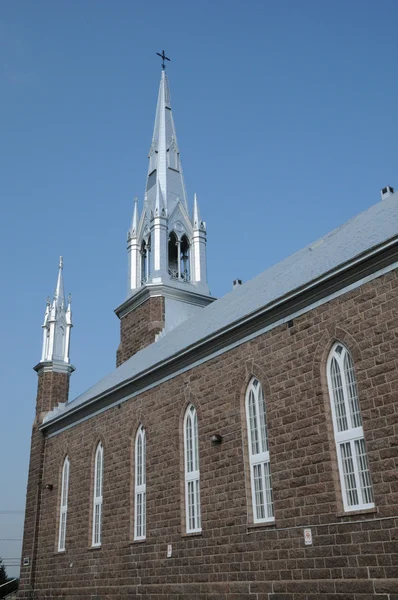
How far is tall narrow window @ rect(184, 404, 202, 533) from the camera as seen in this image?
55.5ft

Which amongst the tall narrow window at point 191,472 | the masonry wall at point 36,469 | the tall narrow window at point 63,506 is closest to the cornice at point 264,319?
the tall narrow window at point 191,472

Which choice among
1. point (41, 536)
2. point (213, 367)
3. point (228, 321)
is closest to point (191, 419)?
point (213, 367)

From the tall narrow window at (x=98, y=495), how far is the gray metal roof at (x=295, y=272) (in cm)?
215

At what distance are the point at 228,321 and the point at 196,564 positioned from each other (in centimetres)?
639

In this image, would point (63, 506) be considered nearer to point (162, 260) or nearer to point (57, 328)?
point (57, 328)

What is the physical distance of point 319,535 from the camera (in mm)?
12695

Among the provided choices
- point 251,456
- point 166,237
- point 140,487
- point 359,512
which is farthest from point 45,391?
point 359,512

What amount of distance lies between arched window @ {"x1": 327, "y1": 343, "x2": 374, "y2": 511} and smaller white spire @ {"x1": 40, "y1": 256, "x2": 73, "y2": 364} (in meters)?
18.8

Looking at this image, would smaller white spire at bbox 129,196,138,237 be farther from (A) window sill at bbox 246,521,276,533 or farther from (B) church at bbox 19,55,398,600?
(A) window sill at bbox 246,521,276,533

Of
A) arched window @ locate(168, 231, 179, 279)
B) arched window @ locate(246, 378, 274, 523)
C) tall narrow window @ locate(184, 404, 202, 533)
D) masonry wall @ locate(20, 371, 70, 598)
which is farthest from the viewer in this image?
arched window @ locate(168, 231, 179, 279)

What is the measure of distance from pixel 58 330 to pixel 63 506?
31.0 feet

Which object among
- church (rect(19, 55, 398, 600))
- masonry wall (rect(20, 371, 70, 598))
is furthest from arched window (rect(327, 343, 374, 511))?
masonry wall (rect(20, 371, 70, 598))

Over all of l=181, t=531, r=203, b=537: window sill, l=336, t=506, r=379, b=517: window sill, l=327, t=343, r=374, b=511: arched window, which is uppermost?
l=327, t=343, r=374, b=511: arched window

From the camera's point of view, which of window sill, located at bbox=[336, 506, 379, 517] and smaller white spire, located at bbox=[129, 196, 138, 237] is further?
smaller white spire, located at bbox=[129, 196, 138, 237]
